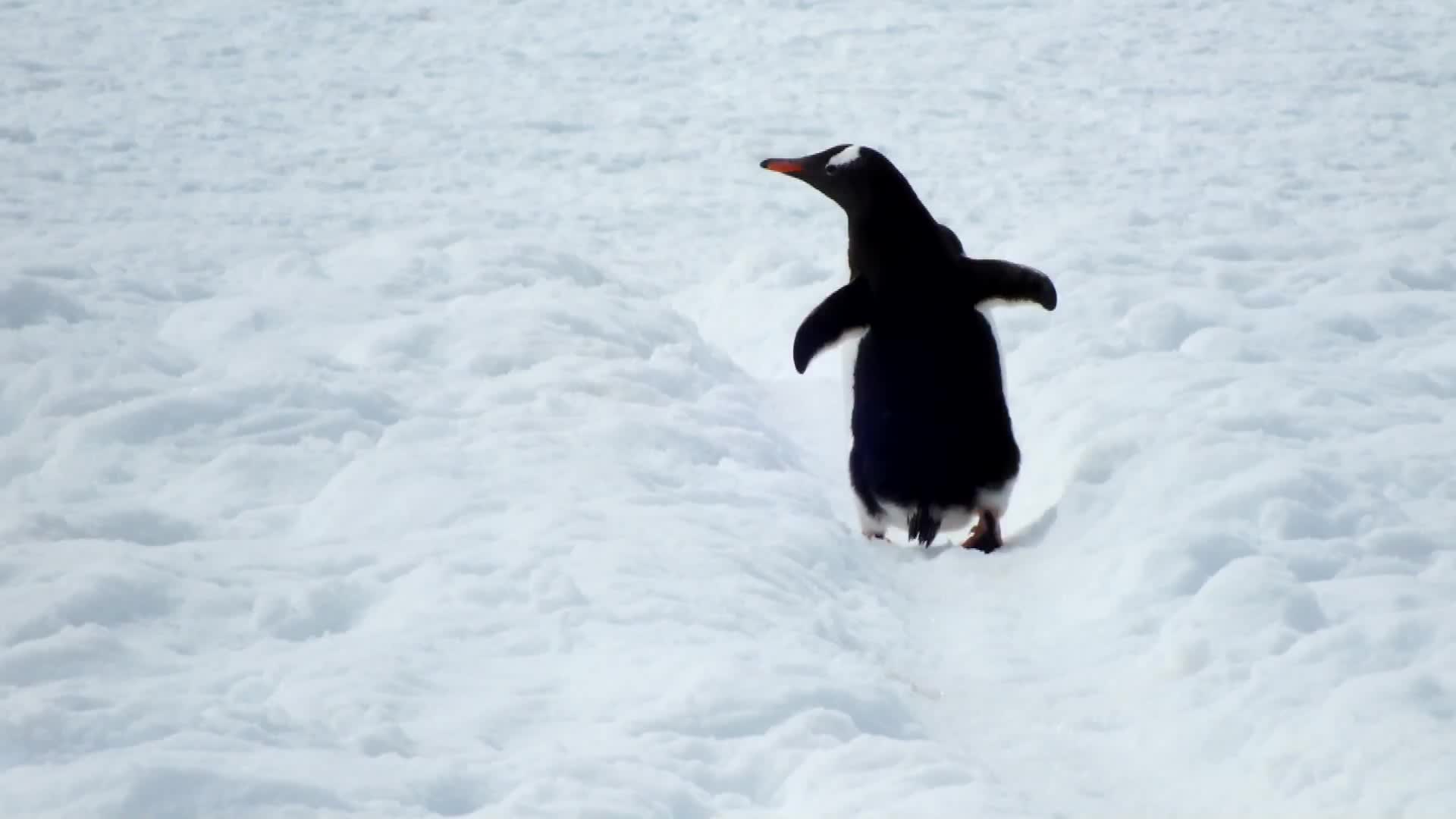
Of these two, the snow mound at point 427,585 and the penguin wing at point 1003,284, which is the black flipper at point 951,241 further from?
the snow mound at point 427,585

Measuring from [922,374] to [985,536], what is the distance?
0.48m

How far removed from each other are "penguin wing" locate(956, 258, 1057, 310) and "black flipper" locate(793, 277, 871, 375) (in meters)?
0.28

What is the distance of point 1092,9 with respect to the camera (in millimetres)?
11938

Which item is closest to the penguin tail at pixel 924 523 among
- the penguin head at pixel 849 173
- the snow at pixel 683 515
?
the snow at pixel 683 515

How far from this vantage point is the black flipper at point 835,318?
3.78 meters

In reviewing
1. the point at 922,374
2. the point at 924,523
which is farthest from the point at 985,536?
the point at 922,374

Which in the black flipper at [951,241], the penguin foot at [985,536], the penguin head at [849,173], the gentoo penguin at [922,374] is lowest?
the penguin foot at [985,536]

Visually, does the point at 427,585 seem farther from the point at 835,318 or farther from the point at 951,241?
the point at 951,241

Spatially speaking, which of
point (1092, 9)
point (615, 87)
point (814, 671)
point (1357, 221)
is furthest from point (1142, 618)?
point (1092, 9)

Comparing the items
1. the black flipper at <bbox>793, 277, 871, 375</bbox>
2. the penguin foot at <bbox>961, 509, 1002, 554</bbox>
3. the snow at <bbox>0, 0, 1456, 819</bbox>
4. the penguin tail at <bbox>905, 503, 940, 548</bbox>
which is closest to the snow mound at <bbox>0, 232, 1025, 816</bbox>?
the snow at <bbox>0, 0, 1456, 819</bbox>

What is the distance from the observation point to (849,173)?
402 cm

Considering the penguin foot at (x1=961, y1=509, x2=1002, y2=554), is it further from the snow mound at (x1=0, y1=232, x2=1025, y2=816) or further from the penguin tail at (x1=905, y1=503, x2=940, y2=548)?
the snow mound at (x1=0, y1=232, x2=1025, y2=816)

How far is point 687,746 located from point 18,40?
418 inches

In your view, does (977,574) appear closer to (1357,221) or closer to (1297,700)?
(1297,700)
